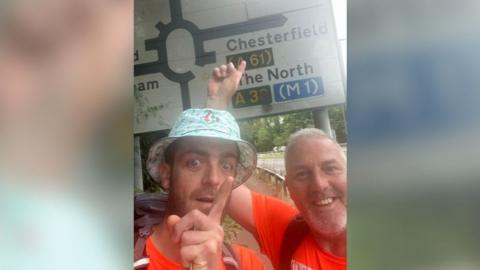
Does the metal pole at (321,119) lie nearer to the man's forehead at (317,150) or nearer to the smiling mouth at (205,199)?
the man's forehead at (317,150)

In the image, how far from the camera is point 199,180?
1.18 metres

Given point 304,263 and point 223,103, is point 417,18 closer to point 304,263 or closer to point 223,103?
point 223,103

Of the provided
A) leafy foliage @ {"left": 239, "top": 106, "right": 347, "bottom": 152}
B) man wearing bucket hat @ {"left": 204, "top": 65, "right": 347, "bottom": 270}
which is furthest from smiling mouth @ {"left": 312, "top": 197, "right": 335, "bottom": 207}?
leafy foliage @ {"left": 239, "top": 106, "right": 347, "bottom": 152}

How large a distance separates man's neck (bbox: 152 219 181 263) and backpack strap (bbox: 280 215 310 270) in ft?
0.88

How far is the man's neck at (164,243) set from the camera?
46.7 inches

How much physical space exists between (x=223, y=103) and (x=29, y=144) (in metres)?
0.49

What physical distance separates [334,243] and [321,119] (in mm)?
305

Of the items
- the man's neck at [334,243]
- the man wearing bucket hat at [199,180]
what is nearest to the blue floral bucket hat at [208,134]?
the man wearing bucket hat at [199,180]

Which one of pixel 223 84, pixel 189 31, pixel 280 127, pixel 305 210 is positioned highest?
pixel 189 31

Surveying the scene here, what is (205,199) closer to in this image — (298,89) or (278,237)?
(278,237)

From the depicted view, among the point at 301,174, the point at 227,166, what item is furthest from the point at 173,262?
the point at 301,174

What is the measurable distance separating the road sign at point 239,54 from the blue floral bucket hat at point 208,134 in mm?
26

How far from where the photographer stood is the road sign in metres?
1.13

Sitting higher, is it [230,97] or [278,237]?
[230,97]
